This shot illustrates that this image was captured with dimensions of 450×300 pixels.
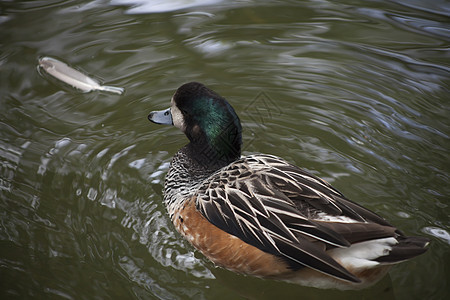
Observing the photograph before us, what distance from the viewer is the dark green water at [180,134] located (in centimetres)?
379

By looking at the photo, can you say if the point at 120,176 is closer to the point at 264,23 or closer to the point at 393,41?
the point at 264,23

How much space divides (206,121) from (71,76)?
2.70 m

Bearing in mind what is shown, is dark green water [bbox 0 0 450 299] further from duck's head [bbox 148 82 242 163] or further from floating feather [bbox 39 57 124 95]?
duck's head [bbox 148 82 242 163]

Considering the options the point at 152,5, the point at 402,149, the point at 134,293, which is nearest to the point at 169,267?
the point at 134,293

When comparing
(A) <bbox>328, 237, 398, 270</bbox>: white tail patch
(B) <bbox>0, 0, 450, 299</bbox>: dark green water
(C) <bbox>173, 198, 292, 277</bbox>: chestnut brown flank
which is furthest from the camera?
(B) <bbox>0, 0, 450, 299</bbox>: dark green water

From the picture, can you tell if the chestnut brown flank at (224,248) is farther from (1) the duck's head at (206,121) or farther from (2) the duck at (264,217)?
(1) the duck's head at (206,121)

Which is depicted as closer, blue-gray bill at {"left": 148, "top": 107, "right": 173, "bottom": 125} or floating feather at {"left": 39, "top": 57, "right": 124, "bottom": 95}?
blue-gray bill at {"left": 148, "top": 107, "right": 173, "bottom": 125}

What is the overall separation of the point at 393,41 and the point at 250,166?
143 inches

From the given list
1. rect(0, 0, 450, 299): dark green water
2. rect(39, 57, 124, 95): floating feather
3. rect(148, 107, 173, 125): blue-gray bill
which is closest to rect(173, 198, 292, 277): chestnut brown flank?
rect(0, 0, 450, 299): dark green water

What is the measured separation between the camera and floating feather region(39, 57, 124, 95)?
19.5ft

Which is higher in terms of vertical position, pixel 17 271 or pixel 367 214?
pixel 367 214

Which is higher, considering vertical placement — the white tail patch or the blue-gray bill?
the blue-gray bill

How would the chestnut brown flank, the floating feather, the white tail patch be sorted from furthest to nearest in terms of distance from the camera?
the floating feather < the chestnut brown flank < the white tail patch

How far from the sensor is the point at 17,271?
12.3 feet
